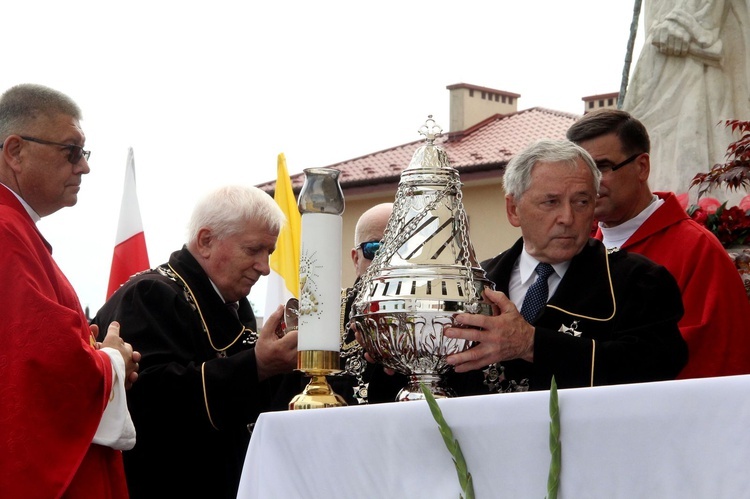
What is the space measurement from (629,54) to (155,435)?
14.6ft

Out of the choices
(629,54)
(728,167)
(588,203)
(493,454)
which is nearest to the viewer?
(493,454)

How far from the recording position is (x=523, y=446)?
2223mm

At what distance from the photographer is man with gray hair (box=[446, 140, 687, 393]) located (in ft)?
9.77

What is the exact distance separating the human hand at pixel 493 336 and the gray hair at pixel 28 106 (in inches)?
76.1

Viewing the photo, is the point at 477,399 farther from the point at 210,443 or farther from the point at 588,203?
the point at 210,443

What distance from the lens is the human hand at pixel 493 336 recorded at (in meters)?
2.73

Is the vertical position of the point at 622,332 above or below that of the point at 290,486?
above

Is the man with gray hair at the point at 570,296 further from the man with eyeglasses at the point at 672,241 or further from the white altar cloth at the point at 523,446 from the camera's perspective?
the man with eyeglasses at the point at 672,241

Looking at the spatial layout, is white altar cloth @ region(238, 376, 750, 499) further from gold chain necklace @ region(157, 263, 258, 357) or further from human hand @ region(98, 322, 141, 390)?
gold chain necklace @ region(157, 263, 258, 357)

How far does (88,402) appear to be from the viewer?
364 centimetres

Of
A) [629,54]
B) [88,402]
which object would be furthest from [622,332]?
[629,54]

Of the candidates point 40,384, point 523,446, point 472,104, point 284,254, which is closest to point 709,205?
point 40,384

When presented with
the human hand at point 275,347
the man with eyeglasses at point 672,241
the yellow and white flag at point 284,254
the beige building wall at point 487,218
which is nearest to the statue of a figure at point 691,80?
the man with eyeglasses at point 672,241

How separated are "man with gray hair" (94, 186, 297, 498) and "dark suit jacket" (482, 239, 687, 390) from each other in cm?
95
